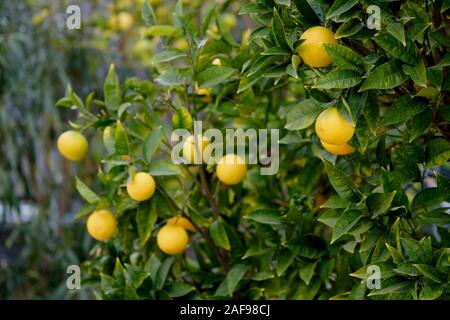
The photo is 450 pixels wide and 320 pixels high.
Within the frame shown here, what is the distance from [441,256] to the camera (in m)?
0.67

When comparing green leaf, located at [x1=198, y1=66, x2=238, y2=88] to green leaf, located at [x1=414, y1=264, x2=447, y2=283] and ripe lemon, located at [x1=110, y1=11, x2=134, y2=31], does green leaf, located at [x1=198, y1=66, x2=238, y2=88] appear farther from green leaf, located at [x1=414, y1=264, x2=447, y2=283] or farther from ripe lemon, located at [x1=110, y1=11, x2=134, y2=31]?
ripe lemon, located at [x1=110, y1=11, x2=134, y2=31]

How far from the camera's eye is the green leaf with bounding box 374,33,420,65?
656mm

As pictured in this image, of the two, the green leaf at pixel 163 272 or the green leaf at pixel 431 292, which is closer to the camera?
the green leaf at pixel 431 292

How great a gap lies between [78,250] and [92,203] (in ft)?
3.96

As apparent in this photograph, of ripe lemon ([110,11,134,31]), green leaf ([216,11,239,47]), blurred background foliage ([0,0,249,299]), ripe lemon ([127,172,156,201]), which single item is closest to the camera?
ripe lemon ([127,172,156,201])

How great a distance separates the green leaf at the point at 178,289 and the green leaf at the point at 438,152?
428mm


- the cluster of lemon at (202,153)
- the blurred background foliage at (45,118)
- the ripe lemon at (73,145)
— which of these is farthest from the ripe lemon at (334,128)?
the blurred background foliage at (45,118)

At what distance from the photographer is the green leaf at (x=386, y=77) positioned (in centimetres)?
65

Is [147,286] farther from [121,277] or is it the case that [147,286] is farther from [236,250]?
[236,250]

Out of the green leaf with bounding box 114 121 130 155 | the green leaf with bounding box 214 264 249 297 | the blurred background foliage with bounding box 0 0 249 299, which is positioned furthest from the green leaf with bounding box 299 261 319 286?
the blurred background foliage with bounding box 0 0 249 299

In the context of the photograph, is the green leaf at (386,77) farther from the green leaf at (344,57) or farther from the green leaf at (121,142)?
the green leaf at (121,142)

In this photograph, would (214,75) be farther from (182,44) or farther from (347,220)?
(182,44)

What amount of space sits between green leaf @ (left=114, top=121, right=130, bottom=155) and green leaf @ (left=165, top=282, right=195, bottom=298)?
237 millimetres

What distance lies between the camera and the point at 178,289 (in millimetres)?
969
